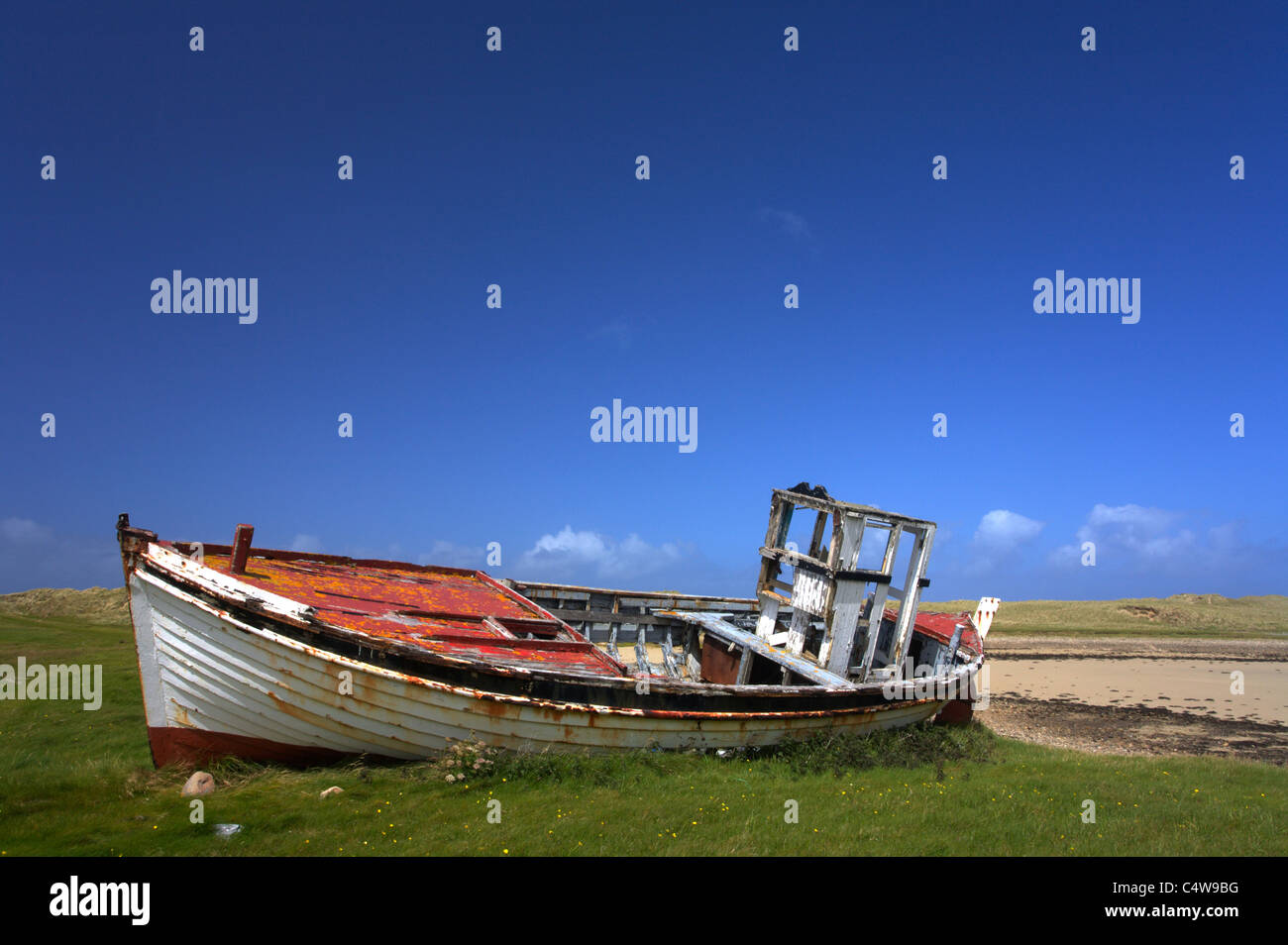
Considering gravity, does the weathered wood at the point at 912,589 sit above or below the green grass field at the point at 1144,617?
above

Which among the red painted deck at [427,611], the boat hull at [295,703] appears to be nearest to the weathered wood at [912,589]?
the red painted deck at [427,611]

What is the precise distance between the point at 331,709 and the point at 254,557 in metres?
5.64

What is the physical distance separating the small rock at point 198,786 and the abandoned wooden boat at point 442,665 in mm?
650

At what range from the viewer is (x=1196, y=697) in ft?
71.5

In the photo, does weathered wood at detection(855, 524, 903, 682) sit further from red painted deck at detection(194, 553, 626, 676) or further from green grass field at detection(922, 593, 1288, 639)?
green grass field at detection(922, 593, 1288, 639)

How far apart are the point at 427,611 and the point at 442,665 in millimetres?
3163

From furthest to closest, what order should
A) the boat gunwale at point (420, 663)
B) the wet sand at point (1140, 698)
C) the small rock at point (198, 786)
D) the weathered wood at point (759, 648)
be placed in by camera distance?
the wet sand at point (1140, 698) < the weathered wood at point (759, 648) < the boat gunwale at point (420, 663) < the small rock at point (198, 786)

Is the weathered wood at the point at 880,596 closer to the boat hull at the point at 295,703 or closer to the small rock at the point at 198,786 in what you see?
the boat hull at the point at 295,703

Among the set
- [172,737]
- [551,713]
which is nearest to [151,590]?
[172,737]

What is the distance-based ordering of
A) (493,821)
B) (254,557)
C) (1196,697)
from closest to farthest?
(493,821) < (254,557) < (1196,697)

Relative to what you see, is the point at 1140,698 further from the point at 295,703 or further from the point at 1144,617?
the point at 1144,617

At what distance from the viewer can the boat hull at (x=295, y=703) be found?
8836mm

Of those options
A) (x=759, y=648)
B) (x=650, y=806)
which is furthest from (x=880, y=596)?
(x=650, y=806)
